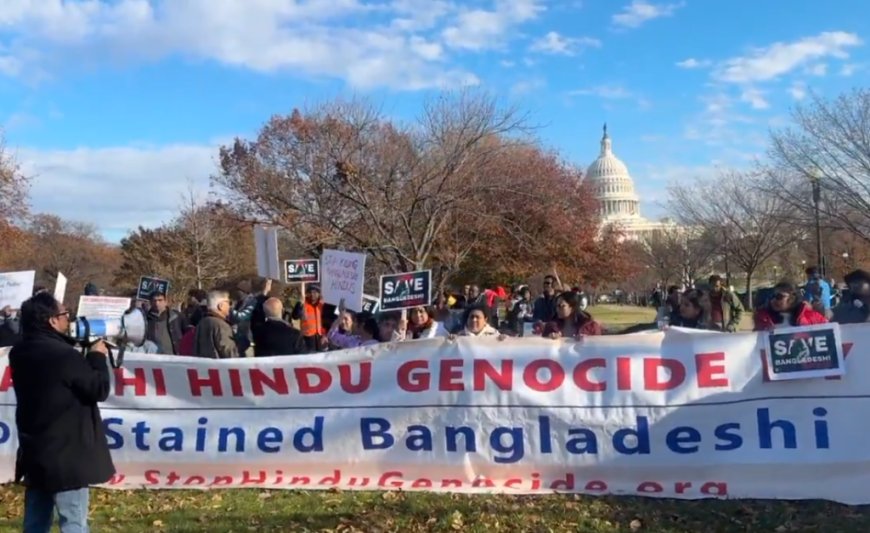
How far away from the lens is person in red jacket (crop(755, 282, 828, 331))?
7.80 m

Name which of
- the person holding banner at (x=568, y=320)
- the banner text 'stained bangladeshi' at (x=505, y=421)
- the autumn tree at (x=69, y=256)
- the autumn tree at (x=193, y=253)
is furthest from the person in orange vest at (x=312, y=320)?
the autumn tree at (x=69, y=256)

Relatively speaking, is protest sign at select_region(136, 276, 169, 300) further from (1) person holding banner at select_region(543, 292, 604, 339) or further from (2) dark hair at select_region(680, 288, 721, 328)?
(2) dark hair at select_region(680, 288, 721, 328)

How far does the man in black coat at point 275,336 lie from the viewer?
9145 millimetres

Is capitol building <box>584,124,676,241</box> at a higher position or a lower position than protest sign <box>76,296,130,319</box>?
higher

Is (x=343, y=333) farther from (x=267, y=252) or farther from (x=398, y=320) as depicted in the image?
(x=267, y=252)

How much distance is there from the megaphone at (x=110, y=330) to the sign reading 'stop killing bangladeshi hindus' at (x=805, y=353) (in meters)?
4.61

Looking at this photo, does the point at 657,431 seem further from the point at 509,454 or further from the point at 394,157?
the point at 394,157

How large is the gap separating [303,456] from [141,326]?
248 cm

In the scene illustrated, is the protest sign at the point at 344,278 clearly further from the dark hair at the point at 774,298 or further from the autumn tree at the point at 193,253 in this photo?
the autumn tree at the point at 193,253

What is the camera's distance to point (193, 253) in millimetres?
41594

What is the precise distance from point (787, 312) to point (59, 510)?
613cm

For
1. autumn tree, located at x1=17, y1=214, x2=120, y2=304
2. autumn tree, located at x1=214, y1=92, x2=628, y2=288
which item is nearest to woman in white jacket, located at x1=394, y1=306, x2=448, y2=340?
autumn tree, located at x1=214, y1=92, x2=628, y2=288

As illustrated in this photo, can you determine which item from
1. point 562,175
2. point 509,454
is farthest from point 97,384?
point 562,175

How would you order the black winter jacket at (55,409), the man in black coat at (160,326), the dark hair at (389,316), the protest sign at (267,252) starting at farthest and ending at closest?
the protest sign at (267,252) < the man in black coat at (160,326) < the dark hair at (389,316) < the black winter jacket at (55,409)
